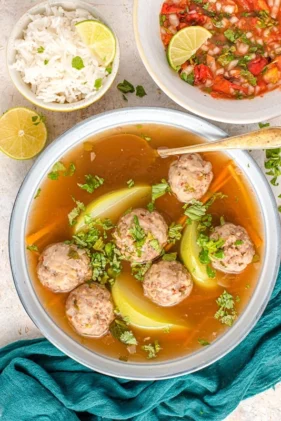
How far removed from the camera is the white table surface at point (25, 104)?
143 inches

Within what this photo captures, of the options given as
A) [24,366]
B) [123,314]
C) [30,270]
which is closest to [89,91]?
[30,270]

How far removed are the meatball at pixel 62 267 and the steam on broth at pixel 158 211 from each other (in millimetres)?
144

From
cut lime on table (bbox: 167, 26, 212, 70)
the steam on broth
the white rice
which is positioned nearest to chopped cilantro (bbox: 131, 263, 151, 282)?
the steam on broth

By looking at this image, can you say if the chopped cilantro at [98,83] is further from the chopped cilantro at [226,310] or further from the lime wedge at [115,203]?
the chopped cilantro at [226,310]

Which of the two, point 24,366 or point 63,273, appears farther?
point 24,366

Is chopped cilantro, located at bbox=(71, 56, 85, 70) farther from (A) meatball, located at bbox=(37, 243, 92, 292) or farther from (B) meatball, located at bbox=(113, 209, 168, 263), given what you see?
(A) meatball, located at bbox=(37, 243, 92, 292)

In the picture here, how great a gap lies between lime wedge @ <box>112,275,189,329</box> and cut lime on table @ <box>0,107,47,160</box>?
900 millimetres

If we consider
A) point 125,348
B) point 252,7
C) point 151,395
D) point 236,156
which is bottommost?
point 151,395

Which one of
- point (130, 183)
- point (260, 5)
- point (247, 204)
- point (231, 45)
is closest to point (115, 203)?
point (130, 183)

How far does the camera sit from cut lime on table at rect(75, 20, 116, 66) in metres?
3.22

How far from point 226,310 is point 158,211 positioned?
70 centimetres

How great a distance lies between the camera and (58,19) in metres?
3.29

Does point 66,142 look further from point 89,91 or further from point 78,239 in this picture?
point 78,239

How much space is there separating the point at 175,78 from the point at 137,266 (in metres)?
1.07
